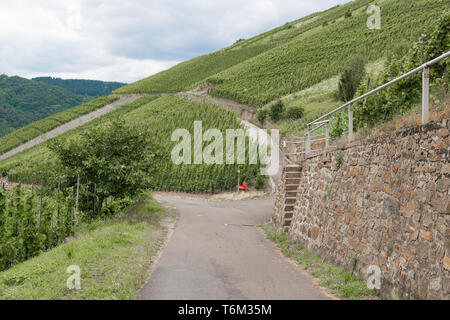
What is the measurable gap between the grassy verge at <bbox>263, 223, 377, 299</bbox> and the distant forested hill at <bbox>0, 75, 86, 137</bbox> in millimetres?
133910

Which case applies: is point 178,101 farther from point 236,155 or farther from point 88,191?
point 88,191

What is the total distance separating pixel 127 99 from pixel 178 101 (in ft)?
74.3

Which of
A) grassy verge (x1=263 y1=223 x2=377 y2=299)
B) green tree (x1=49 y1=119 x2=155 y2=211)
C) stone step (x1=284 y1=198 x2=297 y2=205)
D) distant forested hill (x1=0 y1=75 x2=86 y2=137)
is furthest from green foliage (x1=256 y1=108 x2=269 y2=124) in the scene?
distant forested hill (x1=0 y1=75 x2=86 y2=137)

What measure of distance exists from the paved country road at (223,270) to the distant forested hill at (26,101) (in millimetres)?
131475

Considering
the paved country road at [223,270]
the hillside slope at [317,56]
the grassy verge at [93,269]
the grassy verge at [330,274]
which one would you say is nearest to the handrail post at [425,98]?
the grassy verge at [330,274]

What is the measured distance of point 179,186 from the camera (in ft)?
98.0

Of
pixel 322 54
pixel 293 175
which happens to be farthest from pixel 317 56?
pixel 293 175

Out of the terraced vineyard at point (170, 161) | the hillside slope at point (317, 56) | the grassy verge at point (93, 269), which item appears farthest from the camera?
the hillside slope at point (317, 56)

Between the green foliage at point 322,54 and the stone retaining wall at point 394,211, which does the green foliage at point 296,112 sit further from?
the stone retaining wall at point 394,211

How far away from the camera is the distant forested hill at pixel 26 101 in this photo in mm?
137413

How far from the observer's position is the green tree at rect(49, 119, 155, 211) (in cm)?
1314

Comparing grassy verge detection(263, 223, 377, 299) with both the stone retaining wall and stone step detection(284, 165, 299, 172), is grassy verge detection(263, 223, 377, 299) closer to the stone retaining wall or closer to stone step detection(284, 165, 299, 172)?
the stone retaining wall

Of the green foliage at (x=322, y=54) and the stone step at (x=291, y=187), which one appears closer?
the stone step at (x=291, y=187)

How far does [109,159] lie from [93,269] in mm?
7188
